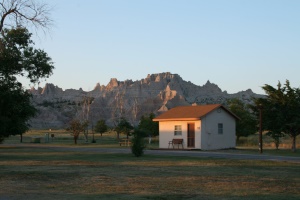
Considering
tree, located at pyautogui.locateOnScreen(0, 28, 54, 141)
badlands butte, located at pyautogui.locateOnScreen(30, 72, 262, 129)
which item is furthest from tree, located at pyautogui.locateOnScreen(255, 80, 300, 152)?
badlands butte, located at pyautogui.locateOnScreen(30, 72, 262, 129)

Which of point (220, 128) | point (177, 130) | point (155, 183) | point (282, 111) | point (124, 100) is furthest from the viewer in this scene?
point (124, 100)

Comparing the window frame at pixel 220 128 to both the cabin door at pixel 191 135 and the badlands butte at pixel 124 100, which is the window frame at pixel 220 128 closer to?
the cabin door at pixel 191 135

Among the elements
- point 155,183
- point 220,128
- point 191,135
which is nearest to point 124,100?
point 220,128

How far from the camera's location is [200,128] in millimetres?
38438

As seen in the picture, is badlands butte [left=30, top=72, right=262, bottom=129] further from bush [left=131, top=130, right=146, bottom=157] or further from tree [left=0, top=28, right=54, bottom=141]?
tree [left=0, top=28, right=54, bottom=141]

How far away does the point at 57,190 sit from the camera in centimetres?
1375

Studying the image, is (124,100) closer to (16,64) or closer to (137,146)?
(137,146)

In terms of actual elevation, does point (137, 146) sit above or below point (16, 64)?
below

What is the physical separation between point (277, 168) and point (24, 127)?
92.0ft

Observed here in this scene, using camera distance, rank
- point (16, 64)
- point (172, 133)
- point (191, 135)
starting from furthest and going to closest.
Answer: point (172, 133)
point (191, 135)
point (16, 64)

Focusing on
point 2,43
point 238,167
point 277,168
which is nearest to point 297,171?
point 277,168

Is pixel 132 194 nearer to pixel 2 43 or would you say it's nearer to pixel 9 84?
pixel 2 43

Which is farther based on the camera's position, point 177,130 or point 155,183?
point 177,130

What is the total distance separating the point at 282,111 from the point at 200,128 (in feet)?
22.1
